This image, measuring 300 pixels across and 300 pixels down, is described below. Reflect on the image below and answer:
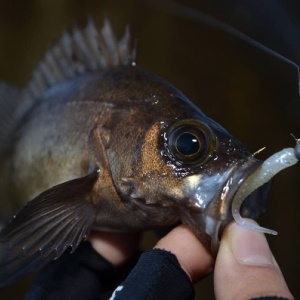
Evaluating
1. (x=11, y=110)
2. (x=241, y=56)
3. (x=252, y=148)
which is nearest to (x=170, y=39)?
(x=241, y=56)

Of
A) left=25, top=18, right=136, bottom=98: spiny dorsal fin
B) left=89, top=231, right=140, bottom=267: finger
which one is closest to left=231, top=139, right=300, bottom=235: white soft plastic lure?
left=89, top=231, right=140, bottom=267: finger

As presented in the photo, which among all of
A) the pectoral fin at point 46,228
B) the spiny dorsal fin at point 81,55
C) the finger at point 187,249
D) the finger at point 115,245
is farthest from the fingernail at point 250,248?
the spiny dorsal fin at point 81,55

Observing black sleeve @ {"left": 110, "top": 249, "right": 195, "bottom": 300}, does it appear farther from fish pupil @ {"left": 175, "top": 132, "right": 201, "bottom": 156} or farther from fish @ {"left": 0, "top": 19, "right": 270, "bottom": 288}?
fish pupil @ {"left": 175, "top": 132, "right": 201, "bottom": 156}

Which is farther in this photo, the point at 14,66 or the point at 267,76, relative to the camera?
the point at 267,76

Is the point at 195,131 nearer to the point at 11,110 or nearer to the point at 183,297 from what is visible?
the point at 183,297

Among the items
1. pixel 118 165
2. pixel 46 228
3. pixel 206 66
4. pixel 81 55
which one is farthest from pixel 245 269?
pixel 206 66

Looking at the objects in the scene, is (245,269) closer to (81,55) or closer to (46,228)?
(46,228)
